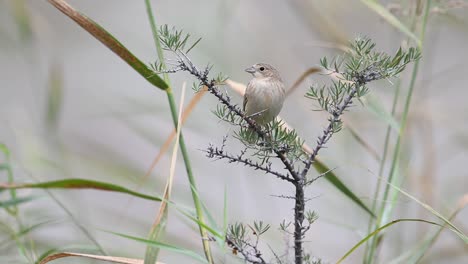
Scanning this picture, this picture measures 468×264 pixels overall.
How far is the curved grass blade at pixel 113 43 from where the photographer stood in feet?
5.14

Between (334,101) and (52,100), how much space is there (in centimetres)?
143

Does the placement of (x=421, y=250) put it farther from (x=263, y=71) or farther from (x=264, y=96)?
(x=263, y=71)

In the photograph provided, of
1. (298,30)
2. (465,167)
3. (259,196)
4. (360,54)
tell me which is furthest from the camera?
(298,30)

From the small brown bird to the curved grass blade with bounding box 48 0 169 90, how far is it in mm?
458

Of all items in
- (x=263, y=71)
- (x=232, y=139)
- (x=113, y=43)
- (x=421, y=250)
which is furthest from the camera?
(x=232, y=139)

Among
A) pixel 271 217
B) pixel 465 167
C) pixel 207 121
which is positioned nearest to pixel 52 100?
pixel 207 121

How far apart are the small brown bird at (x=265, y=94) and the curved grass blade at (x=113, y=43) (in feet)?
1.50

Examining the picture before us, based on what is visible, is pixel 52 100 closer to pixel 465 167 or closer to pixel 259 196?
pixel 259 196

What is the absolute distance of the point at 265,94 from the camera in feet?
6.89

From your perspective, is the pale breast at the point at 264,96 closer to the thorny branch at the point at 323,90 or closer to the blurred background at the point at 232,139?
the blurred background at the point at 232,139

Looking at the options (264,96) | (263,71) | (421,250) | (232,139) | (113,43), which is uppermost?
(232,139)

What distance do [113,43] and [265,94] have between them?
0.62 meters

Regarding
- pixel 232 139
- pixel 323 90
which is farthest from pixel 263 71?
pixel 323 90

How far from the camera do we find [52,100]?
2605 millimetres
